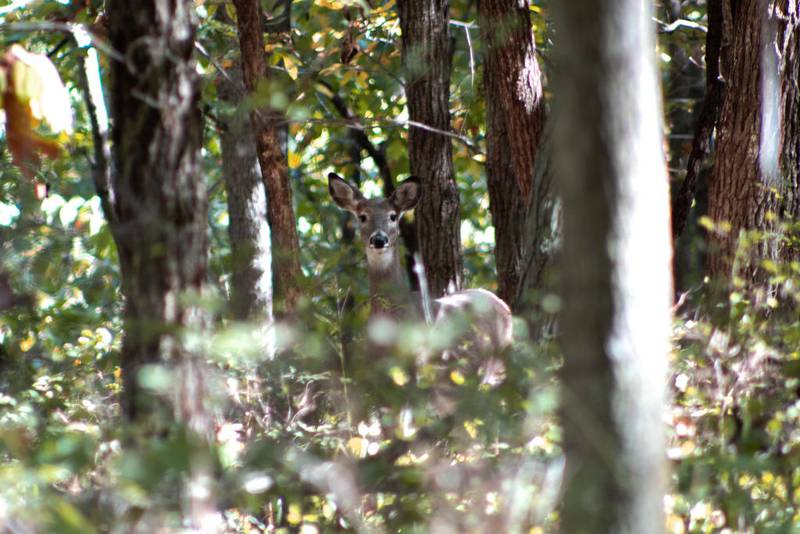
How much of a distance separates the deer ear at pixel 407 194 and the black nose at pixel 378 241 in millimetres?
291

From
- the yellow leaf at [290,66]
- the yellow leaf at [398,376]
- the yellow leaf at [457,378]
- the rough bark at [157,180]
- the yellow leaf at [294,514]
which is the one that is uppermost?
the yellow leaf at [290,66]

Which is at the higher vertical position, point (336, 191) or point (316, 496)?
point (336, 191)

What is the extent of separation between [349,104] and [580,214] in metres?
9.76

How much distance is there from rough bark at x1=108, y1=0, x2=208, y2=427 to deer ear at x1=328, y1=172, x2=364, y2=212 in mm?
6722

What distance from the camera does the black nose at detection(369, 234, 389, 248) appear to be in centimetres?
912

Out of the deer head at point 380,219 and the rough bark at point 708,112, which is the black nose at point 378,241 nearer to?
the deer head at point 380,219

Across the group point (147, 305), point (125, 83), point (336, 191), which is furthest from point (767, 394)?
point (336, 191)

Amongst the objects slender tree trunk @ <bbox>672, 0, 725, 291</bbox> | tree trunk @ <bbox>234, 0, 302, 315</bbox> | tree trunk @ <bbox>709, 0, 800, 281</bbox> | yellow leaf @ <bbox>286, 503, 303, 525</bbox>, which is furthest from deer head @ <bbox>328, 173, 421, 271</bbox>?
yellow leaf @ <bbox>286, 503, 303, 525</bbox>

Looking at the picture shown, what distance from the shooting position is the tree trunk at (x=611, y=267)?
2.13 meters

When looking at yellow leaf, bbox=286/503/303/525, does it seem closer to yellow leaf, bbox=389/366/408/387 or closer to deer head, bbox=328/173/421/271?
yellow leaf, bbox=389/366/408/387

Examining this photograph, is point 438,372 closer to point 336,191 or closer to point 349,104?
point 336,191

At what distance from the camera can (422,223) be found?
331 inches

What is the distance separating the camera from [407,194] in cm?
861

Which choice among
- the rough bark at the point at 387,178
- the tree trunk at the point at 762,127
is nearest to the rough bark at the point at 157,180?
the tree trunk at the point at 762,127
